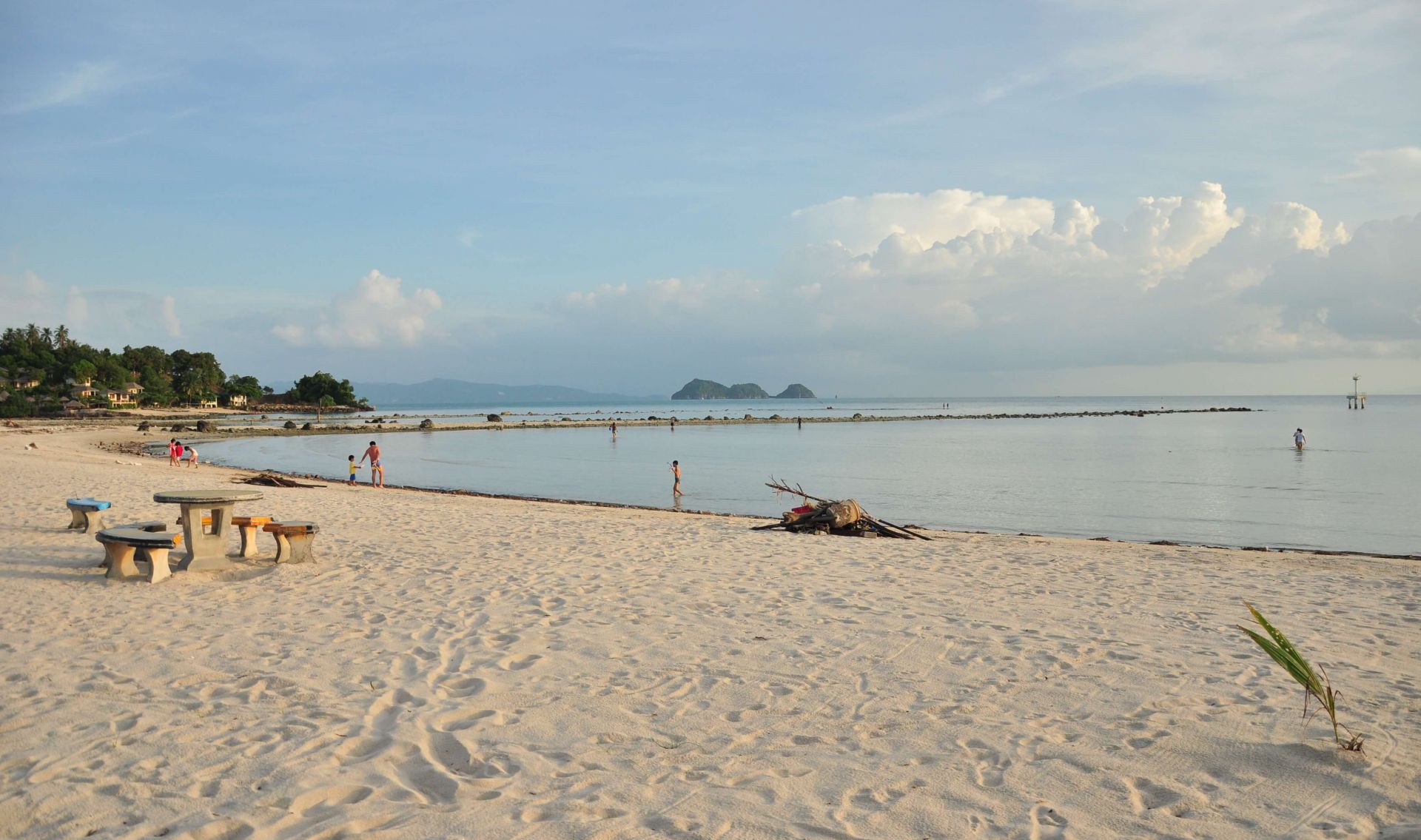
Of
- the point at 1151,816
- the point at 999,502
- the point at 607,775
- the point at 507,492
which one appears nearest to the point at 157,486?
the point at 507,492

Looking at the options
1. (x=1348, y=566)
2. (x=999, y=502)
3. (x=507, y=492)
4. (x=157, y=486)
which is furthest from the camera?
(x=507, y=492)

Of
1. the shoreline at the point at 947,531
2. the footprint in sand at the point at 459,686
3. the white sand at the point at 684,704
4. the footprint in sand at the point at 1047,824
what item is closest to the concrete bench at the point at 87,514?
the white sand at the point at 684,704

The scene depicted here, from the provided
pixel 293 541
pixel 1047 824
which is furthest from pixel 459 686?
pixel 293 541

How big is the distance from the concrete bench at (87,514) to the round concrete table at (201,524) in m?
2.55

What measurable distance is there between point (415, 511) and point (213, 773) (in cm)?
1187

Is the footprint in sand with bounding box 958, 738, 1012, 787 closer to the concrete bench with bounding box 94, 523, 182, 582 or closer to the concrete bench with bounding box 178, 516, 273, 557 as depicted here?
the concrete bench with bounding box 94, 523, 182, 582

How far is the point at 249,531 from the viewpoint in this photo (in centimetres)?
994

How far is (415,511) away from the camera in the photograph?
1558 cm

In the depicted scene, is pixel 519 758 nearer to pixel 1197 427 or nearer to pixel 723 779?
pixel 723 779

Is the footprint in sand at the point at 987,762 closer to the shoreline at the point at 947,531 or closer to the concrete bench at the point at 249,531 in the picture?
the concrete bench at the point at 249,531

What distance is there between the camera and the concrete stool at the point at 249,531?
9.70 meters

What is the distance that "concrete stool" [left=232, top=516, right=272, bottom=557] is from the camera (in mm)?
9703

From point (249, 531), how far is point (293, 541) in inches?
27.9

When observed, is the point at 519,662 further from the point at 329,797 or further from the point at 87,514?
the point at 87,514
